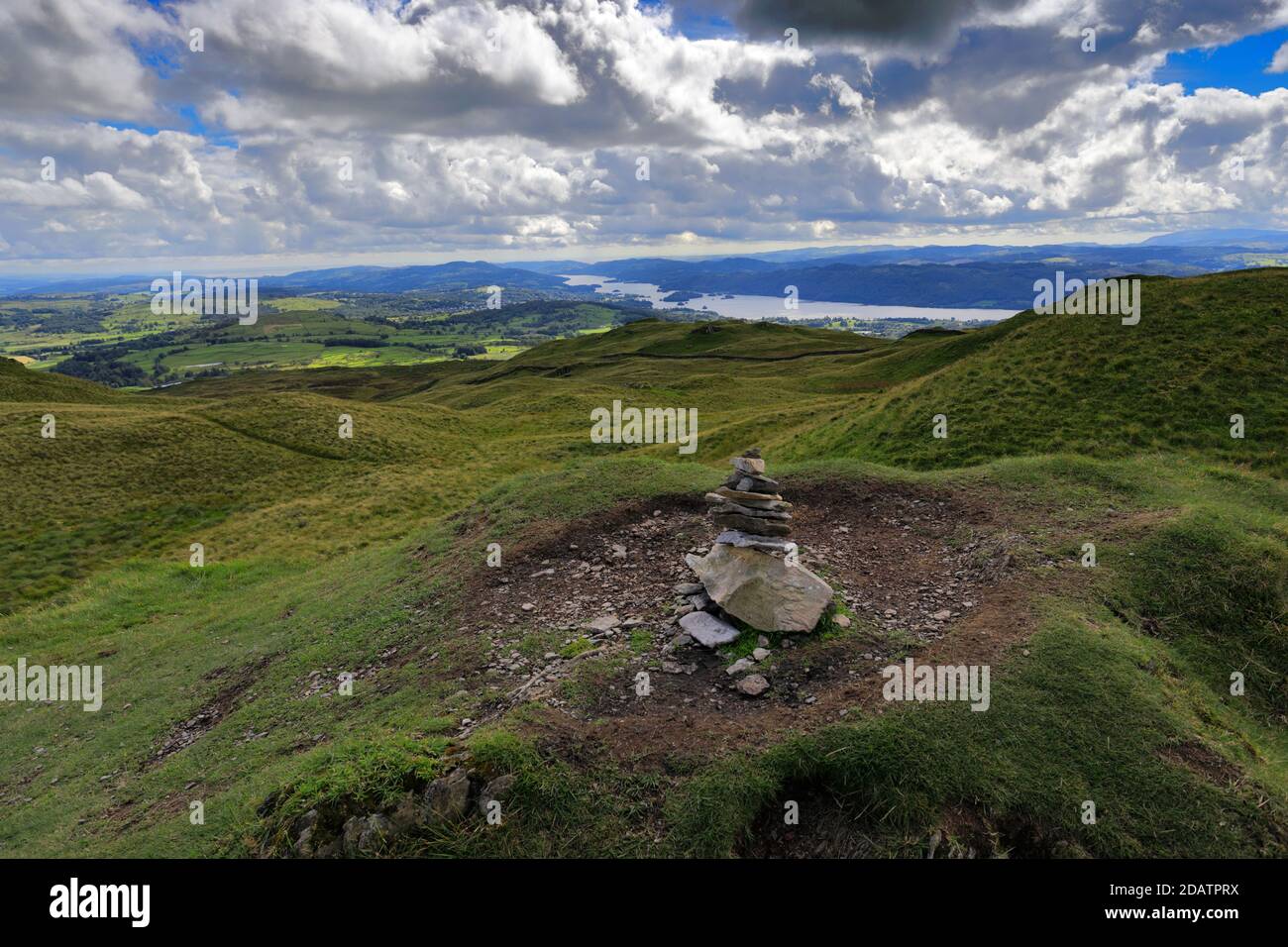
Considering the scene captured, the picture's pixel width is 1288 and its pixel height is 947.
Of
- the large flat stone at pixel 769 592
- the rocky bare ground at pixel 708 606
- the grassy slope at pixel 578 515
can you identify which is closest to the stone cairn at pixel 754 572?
the large flat stone at pixel 769 592

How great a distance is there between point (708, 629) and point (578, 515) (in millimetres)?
8714

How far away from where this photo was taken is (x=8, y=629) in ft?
85.5

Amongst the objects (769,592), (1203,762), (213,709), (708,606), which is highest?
(769,592)

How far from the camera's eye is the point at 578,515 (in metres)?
20.5

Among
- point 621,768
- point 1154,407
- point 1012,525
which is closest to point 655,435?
point 1154,407

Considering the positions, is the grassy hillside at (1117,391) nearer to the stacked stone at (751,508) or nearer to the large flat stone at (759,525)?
the stacked stone at (751,508)

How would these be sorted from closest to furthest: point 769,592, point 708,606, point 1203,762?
point 1203,762 → point 769,592 → point 708,606

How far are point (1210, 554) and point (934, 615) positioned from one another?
25.5ft

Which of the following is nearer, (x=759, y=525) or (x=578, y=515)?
(x=759, y=525)

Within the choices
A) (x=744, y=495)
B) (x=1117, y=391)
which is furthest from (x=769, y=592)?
(x=1117, y=391)

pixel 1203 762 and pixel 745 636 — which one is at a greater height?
pixel 745 636

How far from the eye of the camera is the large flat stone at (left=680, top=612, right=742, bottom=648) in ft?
41.1

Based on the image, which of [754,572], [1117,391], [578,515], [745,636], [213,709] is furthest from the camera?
[1117,391]

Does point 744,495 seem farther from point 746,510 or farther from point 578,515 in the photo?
point 578,515
